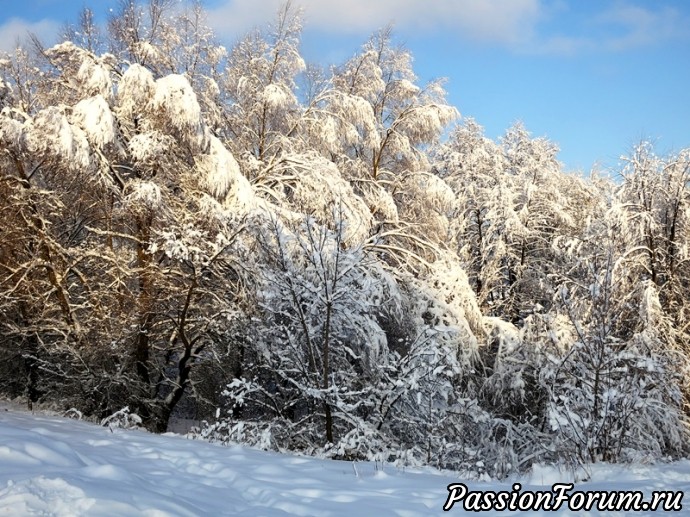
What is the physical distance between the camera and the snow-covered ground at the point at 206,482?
275 cm

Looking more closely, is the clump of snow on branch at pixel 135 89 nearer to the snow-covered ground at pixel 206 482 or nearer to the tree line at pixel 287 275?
the tree line at pixel 287 275

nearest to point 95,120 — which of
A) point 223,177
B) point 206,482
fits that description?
point 223,177

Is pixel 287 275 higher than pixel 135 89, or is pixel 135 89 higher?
pixel 135 89

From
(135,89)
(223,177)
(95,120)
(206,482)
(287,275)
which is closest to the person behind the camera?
(206,482)

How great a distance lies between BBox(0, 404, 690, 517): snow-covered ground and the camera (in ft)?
9.04

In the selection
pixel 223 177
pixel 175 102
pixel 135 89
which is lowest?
pixel 223 177

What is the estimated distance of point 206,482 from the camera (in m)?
3.84

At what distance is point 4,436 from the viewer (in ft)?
12.8

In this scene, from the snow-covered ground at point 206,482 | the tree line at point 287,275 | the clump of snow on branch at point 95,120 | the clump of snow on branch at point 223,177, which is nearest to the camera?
the snow-covered ground at point 206,482

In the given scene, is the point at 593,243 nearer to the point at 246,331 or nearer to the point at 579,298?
the point at 579,298

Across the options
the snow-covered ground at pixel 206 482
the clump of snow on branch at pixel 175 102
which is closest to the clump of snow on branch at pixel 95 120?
the clump of snow on branch at pixel 175 102

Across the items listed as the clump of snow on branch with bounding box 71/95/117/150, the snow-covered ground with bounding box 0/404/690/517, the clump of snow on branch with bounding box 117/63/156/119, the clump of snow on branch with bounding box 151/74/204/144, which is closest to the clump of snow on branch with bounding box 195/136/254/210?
the clump of snow on branch with bounding box 151/74/204/144

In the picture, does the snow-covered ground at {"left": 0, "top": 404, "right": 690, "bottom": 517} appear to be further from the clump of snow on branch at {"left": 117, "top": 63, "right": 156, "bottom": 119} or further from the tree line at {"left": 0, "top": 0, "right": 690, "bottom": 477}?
the clump of snow on branch at {"left": 117, "top": 63, "right": 156, "bottom": 119}

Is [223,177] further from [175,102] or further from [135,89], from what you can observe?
[135,89]
